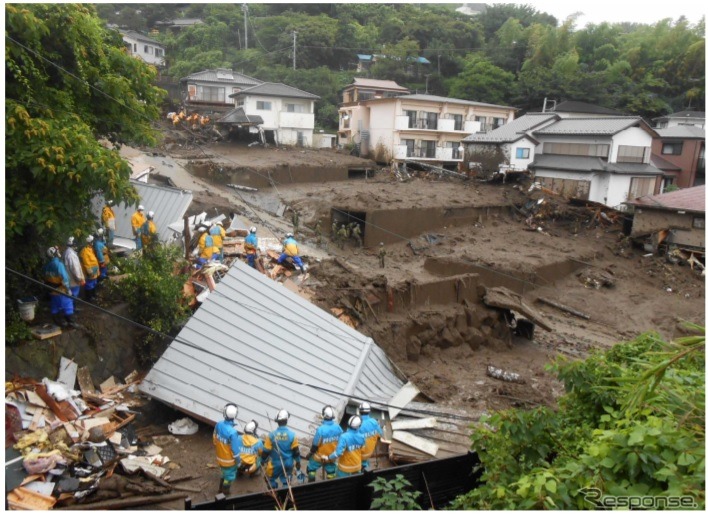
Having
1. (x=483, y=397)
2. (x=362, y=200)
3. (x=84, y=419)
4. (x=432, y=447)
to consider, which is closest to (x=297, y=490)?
(x=432, y=447)

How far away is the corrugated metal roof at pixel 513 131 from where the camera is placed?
34.4 m

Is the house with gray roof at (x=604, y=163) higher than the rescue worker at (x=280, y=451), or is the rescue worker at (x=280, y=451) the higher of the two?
the house with gray roof at (x=604, y=163)

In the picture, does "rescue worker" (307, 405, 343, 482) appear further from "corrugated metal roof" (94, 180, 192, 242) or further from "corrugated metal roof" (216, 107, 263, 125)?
"corrugated metal roof" (216, 107, 263, 125)

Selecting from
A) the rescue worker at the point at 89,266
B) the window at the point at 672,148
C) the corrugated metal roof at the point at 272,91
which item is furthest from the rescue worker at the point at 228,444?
the window at the point at 672,148

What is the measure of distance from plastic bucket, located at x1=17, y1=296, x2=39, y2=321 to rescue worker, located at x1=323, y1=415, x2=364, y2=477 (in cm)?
653

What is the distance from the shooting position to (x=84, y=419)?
8781 millimetres

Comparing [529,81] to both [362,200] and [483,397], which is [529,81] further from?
[483,397]

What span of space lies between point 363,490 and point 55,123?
7.75 metres

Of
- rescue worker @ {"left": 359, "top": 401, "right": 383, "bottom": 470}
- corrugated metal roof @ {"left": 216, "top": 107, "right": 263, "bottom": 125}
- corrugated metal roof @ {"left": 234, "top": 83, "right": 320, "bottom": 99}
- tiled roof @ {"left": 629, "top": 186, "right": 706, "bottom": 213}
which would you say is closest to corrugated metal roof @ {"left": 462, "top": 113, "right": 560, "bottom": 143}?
tiled roof @ {"left": 629, "top": 186, "right": 706, "bottom": 213}

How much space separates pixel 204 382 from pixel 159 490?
2205mm

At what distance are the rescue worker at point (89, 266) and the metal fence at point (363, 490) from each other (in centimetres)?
659

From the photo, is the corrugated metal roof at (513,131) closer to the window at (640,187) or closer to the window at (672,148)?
the window at (640,187)

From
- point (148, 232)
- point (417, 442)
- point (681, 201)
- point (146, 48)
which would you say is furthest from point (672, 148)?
point (146, 48)

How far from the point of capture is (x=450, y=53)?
50719 millimetres
